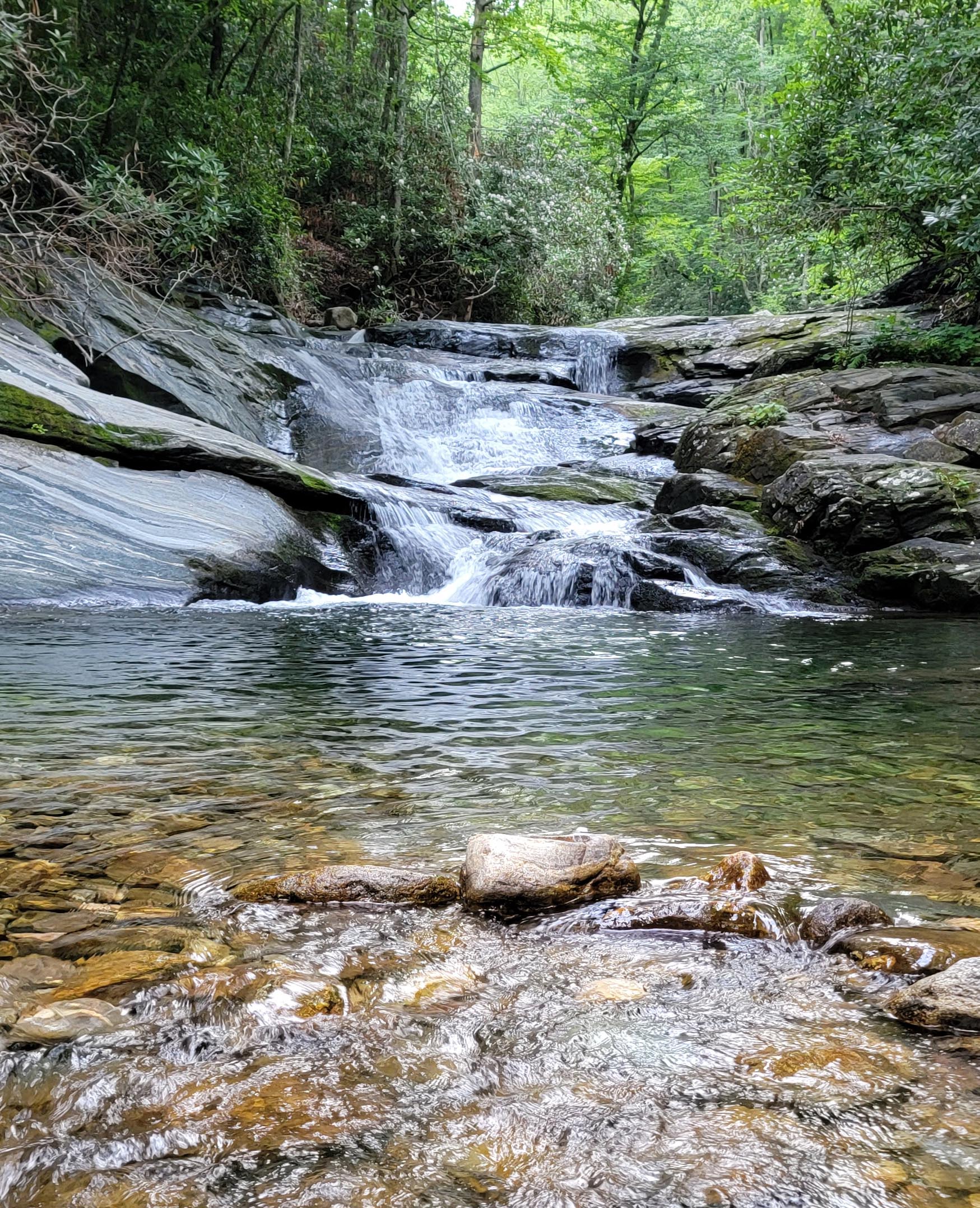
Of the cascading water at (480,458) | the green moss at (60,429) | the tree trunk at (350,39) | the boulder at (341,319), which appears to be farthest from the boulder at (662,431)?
the tree trunk at (350,39)

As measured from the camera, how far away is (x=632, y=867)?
257cm

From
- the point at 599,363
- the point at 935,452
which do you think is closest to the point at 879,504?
the point at 935,452

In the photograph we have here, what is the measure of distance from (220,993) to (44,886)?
91cm

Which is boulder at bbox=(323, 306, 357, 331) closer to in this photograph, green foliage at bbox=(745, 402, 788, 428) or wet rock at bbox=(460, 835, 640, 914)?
green foliage at bbox=(745, 402, 788, 428)

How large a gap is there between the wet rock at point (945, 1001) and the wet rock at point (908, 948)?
0.50 ft

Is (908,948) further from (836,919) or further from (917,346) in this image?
(917,346)

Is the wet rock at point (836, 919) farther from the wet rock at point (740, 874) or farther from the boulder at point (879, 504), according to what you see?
the boulder at point (879, 504)

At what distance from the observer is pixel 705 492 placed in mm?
12516

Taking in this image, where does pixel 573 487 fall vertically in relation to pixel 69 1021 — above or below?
above

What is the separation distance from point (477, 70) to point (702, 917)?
24513 millimetres

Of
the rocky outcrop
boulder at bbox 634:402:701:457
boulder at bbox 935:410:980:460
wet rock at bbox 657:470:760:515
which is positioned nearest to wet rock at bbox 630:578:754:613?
wet rock at bbox 657:470:760:515

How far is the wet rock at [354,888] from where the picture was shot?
248 cm

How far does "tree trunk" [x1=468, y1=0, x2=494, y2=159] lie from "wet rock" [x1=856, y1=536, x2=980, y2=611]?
16.5m

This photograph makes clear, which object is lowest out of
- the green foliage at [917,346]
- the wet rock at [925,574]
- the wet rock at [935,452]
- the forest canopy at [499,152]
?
the wet rock at [925,574]
